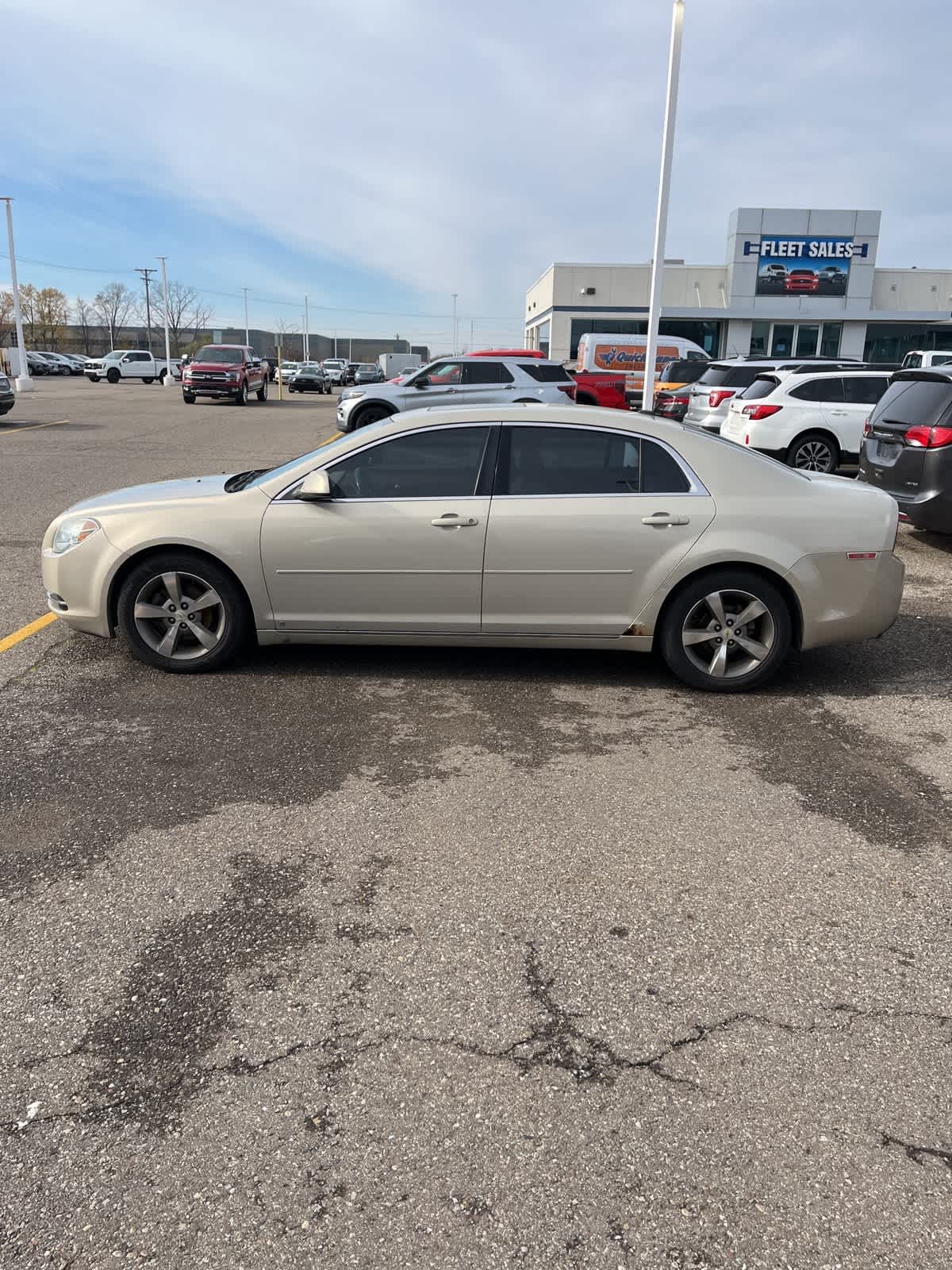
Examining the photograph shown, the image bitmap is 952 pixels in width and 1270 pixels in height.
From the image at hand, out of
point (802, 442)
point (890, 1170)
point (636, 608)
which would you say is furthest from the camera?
point (802, 442)

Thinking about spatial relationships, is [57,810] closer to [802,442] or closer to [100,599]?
[100,599]

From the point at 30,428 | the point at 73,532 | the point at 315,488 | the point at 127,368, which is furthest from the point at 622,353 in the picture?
the point at 127,368

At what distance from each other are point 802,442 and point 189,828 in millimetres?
11909

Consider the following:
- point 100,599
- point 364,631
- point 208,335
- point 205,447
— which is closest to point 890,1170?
point 364,631

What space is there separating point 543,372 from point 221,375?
19844mm

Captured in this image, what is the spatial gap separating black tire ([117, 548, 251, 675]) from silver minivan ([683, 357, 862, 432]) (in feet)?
41.6

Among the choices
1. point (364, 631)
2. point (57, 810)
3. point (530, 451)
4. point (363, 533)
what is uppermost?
point (530, 451)

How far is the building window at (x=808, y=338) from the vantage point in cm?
4722

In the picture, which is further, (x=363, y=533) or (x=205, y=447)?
(x=205, y=447)

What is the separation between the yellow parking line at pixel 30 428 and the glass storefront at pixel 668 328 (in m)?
28.4

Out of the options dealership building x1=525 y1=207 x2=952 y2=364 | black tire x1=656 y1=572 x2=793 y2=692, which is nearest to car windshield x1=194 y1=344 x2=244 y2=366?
dealership building x1=525 y1=207 x2=952 y2=364

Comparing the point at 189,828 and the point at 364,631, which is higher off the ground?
the point at 364,631

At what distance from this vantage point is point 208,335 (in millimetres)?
134375

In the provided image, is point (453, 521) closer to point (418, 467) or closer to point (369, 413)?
point (418, 467)
